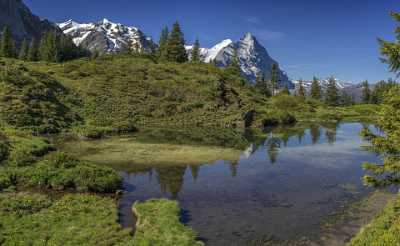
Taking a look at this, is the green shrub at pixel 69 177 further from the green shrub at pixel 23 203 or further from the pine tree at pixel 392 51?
the pine tree at pixel 392 51

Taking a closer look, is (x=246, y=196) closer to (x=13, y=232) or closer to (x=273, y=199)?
(x=273, y=199)

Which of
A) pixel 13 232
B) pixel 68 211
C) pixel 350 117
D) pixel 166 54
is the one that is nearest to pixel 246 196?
pixel 68 211

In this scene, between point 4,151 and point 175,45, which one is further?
point 175,45

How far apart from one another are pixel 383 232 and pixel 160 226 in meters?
11.4

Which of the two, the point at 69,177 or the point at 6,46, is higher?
the point at 6,46

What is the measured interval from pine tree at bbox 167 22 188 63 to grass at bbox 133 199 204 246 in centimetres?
10806

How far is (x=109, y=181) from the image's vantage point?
84.0ft

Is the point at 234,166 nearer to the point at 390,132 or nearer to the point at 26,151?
the point at 390,132

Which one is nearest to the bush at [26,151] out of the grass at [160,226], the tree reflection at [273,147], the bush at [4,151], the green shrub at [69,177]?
the bush at [4,151]

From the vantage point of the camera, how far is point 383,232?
54.3 feet

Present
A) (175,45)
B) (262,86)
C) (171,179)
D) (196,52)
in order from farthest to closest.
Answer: (262,86) → (196,52) → (175,45) → (171,179)

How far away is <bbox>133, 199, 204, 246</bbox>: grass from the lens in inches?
663

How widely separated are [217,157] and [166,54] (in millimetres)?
91502

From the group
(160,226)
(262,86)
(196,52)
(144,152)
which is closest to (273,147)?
(144,152)
